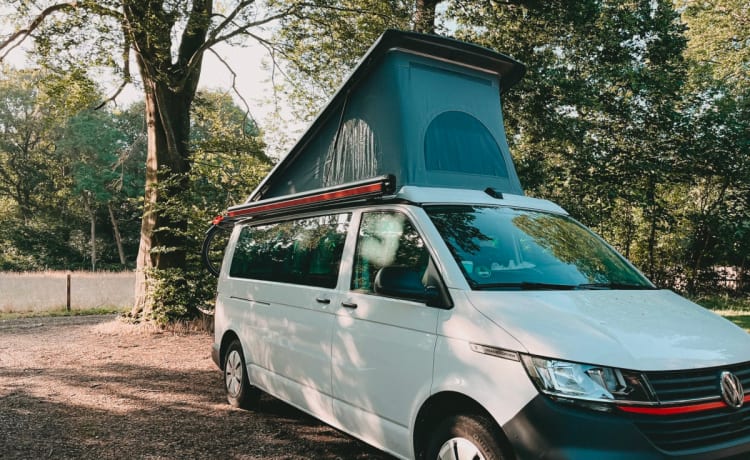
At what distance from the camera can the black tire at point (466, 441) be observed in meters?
2.95

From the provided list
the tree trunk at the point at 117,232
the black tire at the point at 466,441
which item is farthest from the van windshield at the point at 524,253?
the tree trunk at the point at 117,232

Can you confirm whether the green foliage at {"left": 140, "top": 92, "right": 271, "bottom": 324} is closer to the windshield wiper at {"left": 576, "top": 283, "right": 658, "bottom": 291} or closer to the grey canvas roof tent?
the grey canvas roof tent

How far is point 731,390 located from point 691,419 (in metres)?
0.33

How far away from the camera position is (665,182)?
14461 mm

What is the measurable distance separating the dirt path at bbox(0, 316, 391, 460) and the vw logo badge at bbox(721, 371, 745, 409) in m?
2.92

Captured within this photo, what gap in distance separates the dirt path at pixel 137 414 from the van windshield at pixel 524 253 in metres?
2.23

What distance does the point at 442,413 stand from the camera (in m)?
3.40

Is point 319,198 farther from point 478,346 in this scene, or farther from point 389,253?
point 478,346

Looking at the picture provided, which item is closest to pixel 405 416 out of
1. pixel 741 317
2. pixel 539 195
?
pixel 539 195

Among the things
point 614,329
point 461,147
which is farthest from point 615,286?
point 461,147

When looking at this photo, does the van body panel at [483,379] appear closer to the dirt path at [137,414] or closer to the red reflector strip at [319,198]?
the red reflector strip at [319,198]

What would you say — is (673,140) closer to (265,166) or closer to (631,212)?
(631,212)

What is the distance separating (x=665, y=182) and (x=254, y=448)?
13056 mm

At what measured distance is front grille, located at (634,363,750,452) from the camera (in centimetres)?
268
